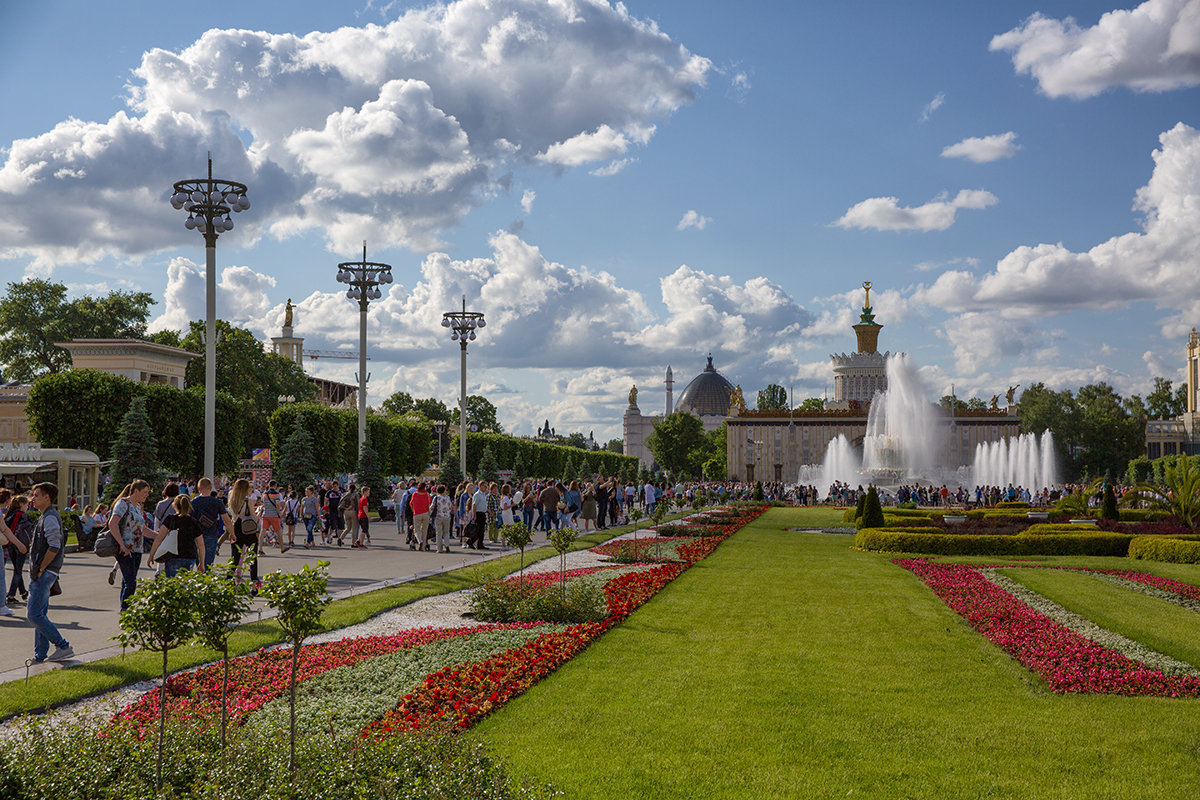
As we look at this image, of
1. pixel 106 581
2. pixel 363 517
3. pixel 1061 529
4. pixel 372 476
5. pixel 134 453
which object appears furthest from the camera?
pixel 372 476

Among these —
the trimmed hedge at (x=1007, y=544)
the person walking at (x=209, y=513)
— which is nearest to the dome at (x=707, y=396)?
the trimmed hedge at (x=1007, y=544)

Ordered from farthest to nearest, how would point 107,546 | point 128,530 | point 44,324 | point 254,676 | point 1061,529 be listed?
point 44,324 → point 1061,529 → point 128,530 → point 107,546 → point 254,676

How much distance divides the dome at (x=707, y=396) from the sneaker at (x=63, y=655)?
14559cm

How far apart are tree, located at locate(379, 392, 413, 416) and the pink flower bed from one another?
315 feet

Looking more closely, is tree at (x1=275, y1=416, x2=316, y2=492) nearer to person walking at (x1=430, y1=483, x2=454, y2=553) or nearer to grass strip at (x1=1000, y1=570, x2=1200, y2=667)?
person walking at (x1=430, y1=483, x2=454, y2=553)

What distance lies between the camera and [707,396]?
15688cm

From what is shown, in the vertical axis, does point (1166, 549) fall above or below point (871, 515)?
below

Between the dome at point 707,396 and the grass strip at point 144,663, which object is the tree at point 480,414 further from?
the grass strip at point 144,663

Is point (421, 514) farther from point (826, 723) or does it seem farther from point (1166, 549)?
point (1166, 549)

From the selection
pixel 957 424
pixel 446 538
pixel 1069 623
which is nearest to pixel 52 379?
pixel 446 538

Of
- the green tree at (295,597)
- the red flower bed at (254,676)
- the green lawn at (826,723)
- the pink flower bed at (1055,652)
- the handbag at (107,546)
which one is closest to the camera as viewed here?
the green tree at (295,597)

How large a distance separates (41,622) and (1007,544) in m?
19.6

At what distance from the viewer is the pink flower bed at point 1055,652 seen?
8078 millimetres

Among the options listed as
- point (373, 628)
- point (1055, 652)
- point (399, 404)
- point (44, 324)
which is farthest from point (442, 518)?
point (399, 404)
